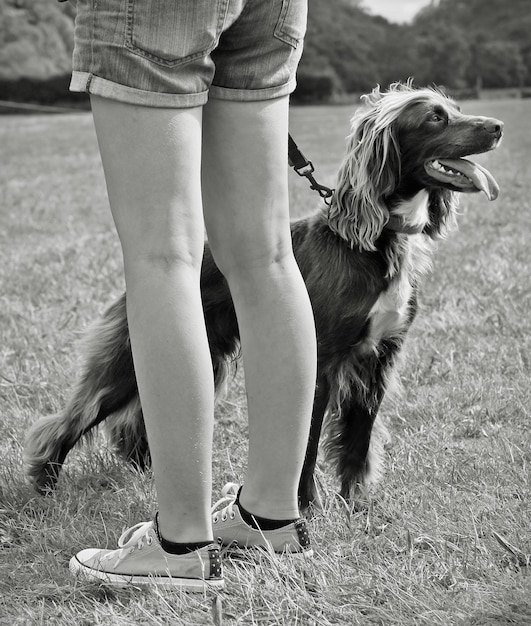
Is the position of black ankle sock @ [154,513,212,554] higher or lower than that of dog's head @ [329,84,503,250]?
lower

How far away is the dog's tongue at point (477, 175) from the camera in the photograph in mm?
2651

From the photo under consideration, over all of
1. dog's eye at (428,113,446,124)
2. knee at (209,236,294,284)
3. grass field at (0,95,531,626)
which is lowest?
grass field at (0,95,531,626)

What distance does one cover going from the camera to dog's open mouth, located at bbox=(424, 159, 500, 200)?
2.67m

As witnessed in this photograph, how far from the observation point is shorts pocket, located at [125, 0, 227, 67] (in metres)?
1.75

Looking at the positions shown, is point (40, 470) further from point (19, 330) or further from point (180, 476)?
point (19, 330)

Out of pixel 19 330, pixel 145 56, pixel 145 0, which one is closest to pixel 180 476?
pixel 145 56

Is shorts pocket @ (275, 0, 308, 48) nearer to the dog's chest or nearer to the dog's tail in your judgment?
the dog's chest

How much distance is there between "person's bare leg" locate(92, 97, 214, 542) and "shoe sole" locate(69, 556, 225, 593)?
0.16 meters

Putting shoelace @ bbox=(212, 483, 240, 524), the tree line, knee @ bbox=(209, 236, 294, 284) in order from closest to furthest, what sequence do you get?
1. knee @ bbox=(209, 236, 294, 284)
2. shoelace @ bbox=(212, 483, 240, 524)
3. the tree line

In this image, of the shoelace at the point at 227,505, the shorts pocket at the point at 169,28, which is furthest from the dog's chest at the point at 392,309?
the shorts pocket at the point at 169,28

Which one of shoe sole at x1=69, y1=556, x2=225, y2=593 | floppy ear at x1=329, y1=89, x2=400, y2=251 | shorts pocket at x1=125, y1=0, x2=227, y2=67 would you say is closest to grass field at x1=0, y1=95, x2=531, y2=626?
shoe sole at x1=69, y1=556, x2=225, y2=593

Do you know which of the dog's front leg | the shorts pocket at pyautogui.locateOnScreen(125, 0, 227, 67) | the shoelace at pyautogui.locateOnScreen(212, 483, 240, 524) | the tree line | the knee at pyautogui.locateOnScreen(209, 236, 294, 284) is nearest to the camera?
the shorts pocket at pyautogui.locateOnScreen(125, 0, 227, 67)

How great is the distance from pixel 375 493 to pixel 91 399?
1.02 m

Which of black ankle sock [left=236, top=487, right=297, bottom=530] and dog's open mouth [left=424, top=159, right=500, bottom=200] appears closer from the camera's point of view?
black ankle sock [left=236, top=487, right=297, bottom=530]
